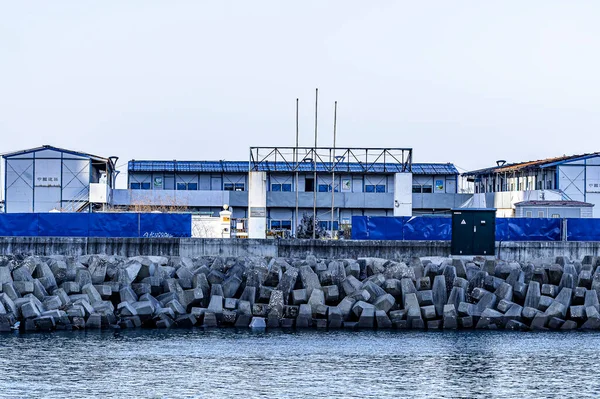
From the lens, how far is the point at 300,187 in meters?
77.6

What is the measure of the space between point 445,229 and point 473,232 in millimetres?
4287

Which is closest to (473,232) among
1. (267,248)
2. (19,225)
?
(267,248)

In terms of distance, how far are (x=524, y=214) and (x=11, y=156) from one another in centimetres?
3645

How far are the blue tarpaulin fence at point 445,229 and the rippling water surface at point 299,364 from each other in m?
12.8

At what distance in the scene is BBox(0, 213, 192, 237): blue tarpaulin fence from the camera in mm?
47312

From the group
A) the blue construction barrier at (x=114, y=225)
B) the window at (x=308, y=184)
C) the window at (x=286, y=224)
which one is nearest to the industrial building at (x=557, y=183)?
the window at (x=308, y=184)

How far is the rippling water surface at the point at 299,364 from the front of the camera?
26.2 m

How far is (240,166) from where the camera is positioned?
8494cm

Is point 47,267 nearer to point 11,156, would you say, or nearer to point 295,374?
point 295,374

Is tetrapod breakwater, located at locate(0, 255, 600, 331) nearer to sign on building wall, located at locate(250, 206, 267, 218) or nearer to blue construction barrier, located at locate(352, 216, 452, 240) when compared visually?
blue construction barrier, located at locate(352, 216, 452, 240)

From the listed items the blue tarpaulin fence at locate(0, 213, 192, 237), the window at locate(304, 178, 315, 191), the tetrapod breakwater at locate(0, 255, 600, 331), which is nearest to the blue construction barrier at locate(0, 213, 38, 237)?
the blue tarpaulin fence at locate(0, 213, 192, 237)

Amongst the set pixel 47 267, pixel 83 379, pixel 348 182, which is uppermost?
pixel 348 182

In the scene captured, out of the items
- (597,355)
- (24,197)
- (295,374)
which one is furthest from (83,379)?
(24,197)

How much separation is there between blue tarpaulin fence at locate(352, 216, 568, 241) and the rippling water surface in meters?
12.8
